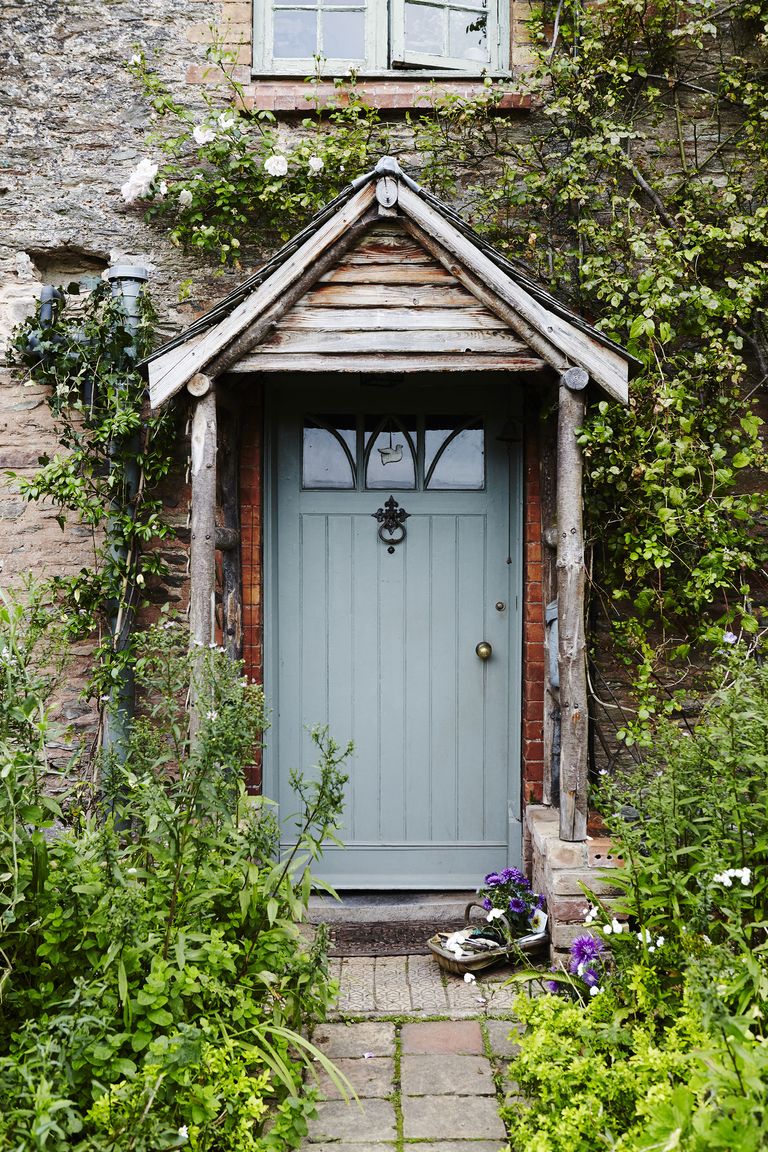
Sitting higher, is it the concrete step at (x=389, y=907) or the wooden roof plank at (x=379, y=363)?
the wooden roof plank at (x=379, y=363)

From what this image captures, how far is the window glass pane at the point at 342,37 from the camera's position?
16.6ft

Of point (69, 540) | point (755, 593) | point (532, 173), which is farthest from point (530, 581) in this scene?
point (69, 540)

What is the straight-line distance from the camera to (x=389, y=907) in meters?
4.79

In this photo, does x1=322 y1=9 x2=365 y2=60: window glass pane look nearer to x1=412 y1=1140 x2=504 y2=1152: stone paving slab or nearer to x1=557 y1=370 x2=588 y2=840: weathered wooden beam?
x1=557 y1=370 x2=588 y2=840: weathered wooden beam

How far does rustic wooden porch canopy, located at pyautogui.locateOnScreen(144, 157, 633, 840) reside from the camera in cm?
397

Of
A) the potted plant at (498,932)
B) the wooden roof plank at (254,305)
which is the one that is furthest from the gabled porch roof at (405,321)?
the potted plant at (498,932)

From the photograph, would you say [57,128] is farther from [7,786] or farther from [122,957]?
[122,957]

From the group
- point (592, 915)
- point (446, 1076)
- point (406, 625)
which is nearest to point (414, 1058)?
point (446, 1076)

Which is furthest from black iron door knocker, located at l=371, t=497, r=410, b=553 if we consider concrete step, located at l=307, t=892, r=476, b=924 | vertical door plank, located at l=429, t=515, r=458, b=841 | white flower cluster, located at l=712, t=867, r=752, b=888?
white flower cluster, located at l=712, t=867, r=752, b=888

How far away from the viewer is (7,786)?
2.77 meters

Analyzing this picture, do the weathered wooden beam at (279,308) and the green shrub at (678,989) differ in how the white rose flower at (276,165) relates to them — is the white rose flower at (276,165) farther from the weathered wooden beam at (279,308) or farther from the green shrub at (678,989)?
the green shrub at (678,989)

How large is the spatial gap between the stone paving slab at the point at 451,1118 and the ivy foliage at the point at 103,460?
244cm

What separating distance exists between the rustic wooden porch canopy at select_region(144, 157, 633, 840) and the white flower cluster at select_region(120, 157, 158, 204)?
1221 mm

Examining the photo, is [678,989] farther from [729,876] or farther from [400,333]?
[400,333]
